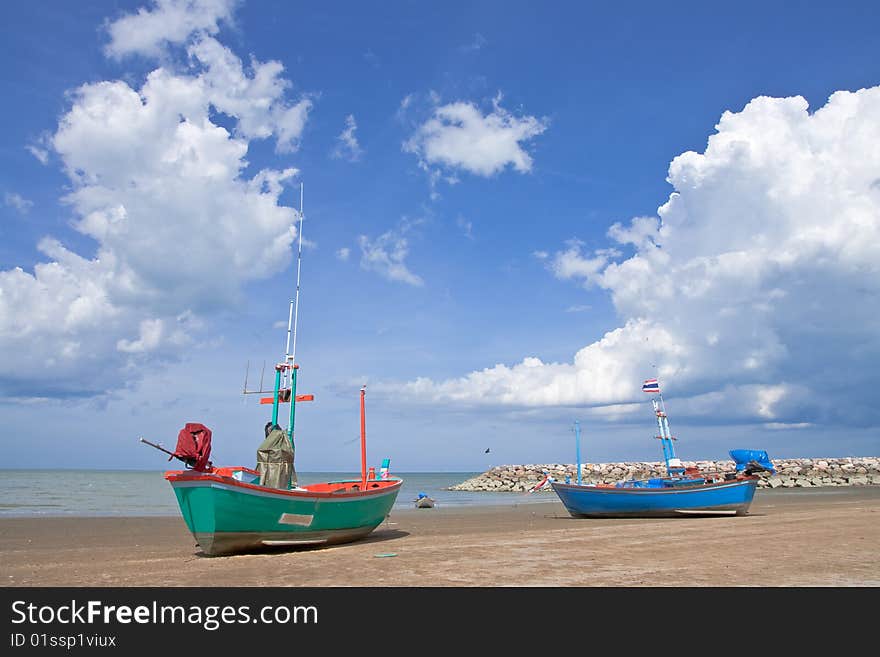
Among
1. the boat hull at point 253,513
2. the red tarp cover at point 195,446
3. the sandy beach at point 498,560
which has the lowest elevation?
the sandy beach at point 498,560

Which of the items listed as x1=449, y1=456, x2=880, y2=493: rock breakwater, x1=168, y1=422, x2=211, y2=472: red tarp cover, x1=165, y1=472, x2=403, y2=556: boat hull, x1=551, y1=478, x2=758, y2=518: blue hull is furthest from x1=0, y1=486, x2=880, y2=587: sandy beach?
x1=449, y1=456, x2=880, y2=493: rock breakwater

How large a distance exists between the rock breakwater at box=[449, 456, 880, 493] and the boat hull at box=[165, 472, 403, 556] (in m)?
57.5

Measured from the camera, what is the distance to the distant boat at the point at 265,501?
1486cm

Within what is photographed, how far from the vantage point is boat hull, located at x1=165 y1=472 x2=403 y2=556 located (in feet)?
48.6

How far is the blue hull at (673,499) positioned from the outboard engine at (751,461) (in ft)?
3.19

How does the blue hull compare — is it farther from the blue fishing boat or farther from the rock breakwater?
the rock breakwater

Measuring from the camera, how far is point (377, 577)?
40.0 feet

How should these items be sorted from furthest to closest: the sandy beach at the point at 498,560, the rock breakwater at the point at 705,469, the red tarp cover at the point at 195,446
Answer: the rock breakwater at the point at 705,469, the red tarp cover at the point at 195,446, the sandy beach at the point at 498,560

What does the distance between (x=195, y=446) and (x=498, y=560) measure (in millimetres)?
7756

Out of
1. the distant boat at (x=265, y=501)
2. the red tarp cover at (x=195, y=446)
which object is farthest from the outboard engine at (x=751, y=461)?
the red tarp cover at (x=195, y=446)

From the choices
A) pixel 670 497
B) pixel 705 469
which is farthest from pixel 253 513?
pixel 705 469

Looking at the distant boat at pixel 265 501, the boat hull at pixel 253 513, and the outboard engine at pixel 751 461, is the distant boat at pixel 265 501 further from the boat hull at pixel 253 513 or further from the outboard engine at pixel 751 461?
the outboard engine at pixel 751 461

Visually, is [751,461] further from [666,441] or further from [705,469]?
[705,469]
